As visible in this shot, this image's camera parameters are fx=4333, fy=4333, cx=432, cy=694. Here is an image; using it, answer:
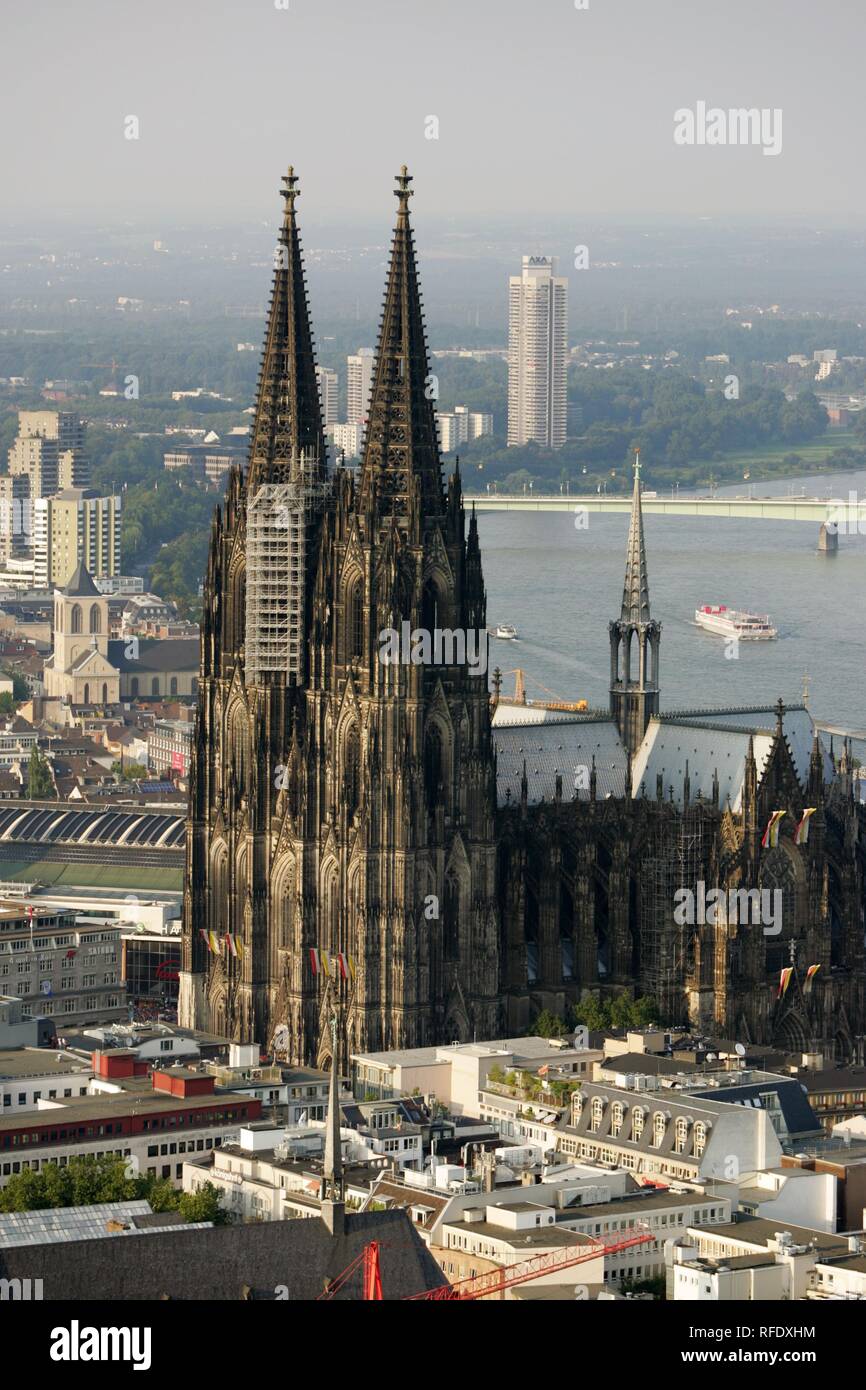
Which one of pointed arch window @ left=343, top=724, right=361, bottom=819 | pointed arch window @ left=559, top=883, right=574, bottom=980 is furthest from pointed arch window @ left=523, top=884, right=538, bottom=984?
pointed arch window @ left=343, top=724, right=361, bottom=819

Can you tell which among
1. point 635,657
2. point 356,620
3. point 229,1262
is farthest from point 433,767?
point 229,1262

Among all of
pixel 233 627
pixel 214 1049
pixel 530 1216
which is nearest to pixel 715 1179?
pixel 530 1216

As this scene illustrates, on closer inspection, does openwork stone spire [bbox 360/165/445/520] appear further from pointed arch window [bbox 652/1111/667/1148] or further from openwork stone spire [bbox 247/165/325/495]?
pointed arch window [bbox 652/1111/667/1148]

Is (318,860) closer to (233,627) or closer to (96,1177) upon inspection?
(233,627)

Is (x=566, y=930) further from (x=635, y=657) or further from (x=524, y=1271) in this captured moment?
(x=524, y=1271)

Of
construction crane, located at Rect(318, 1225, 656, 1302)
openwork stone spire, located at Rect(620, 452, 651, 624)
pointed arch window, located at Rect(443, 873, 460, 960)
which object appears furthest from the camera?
openwork stone spire, located at Rect(620, 452, 651, 624)

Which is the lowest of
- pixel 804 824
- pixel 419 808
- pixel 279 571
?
pixel 804 824
